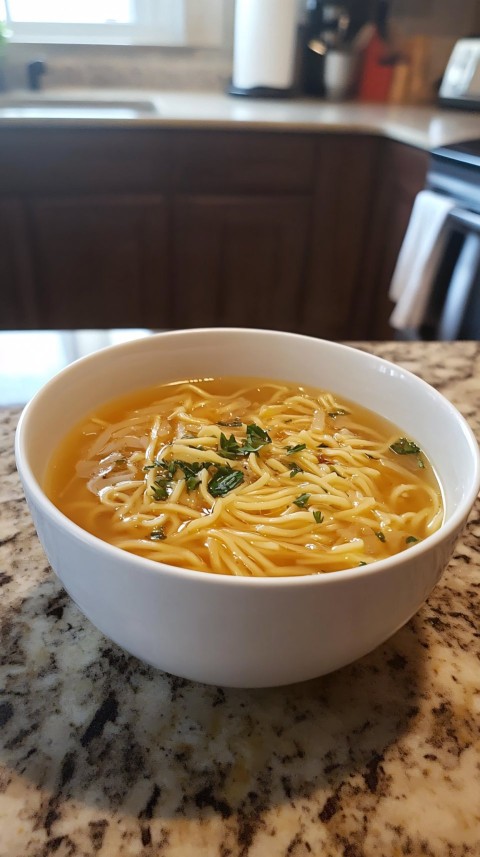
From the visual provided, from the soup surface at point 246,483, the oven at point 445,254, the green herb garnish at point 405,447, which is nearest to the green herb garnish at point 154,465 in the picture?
the soup surface at point 246,483

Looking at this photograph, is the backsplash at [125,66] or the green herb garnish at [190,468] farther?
the backsplash at [125,66]

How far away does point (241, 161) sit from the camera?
253cm

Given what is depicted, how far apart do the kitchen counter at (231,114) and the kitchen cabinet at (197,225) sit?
1.6 inches

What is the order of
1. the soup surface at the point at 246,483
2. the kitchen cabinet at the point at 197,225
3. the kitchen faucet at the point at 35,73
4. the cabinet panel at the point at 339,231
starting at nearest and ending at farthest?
1. the soup surface at the point at 246,483
2. the kitchen cabinet at the point at 197,225
3. the cabinet panel at the point at 339,231
4. the kitchen faucet at the point at 35,73

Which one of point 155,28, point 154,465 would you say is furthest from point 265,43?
point 154,465

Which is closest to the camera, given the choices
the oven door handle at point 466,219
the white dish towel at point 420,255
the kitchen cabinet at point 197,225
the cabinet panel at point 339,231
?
the oven door handle at point 466,219

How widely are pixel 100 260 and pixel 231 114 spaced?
0.79m

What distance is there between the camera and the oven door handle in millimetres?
2000

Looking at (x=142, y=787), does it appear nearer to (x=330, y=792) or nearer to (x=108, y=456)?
(x=330, y=792)

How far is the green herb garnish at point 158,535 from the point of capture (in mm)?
603

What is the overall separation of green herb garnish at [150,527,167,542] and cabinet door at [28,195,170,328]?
86.5 inches

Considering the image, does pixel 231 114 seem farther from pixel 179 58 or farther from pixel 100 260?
pixel 179 58

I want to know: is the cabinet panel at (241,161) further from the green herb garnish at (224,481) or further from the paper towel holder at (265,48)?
the green herb garnish at (224,481)

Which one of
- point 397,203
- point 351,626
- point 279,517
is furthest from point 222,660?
point 397,203
